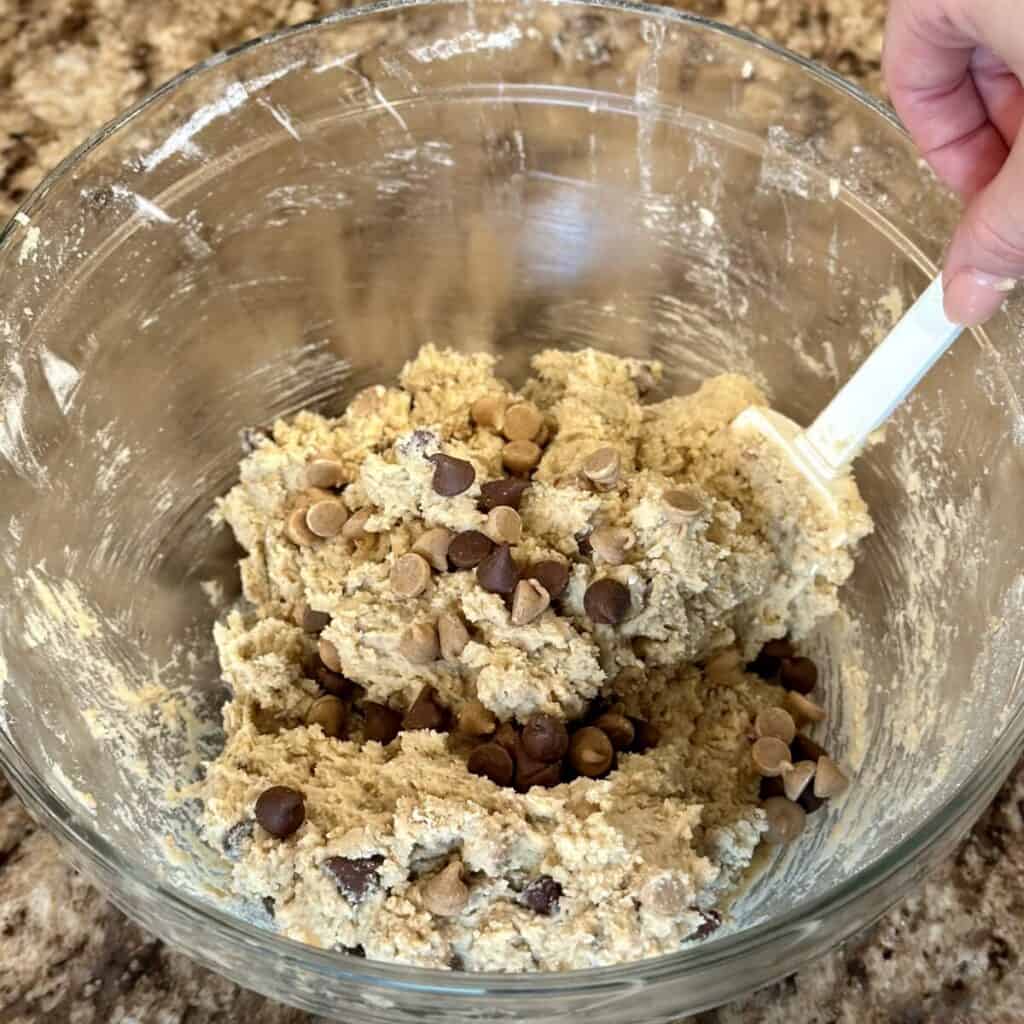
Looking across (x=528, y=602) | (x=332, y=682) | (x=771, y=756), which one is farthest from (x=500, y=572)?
(x=771, y=756)

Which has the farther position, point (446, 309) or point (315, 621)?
point (446, 309)

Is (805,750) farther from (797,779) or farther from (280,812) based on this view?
(280,812)

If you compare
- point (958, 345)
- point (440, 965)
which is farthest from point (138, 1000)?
point (958, 345)

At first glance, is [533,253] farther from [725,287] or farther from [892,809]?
[892,809]

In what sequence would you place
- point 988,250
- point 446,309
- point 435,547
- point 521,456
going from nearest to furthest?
point 988,250
point 435,547
point 521,456
point 446,309

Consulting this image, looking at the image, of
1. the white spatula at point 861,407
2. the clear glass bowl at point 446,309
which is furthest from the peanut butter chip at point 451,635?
the white spatula at point 861,407

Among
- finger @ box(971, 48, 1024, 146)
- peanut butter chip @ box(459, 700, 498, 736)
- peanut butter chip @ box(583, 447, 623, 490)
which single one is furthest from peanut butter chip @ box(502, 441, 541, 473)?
finger @ box(971, 48, 1024, 146)
